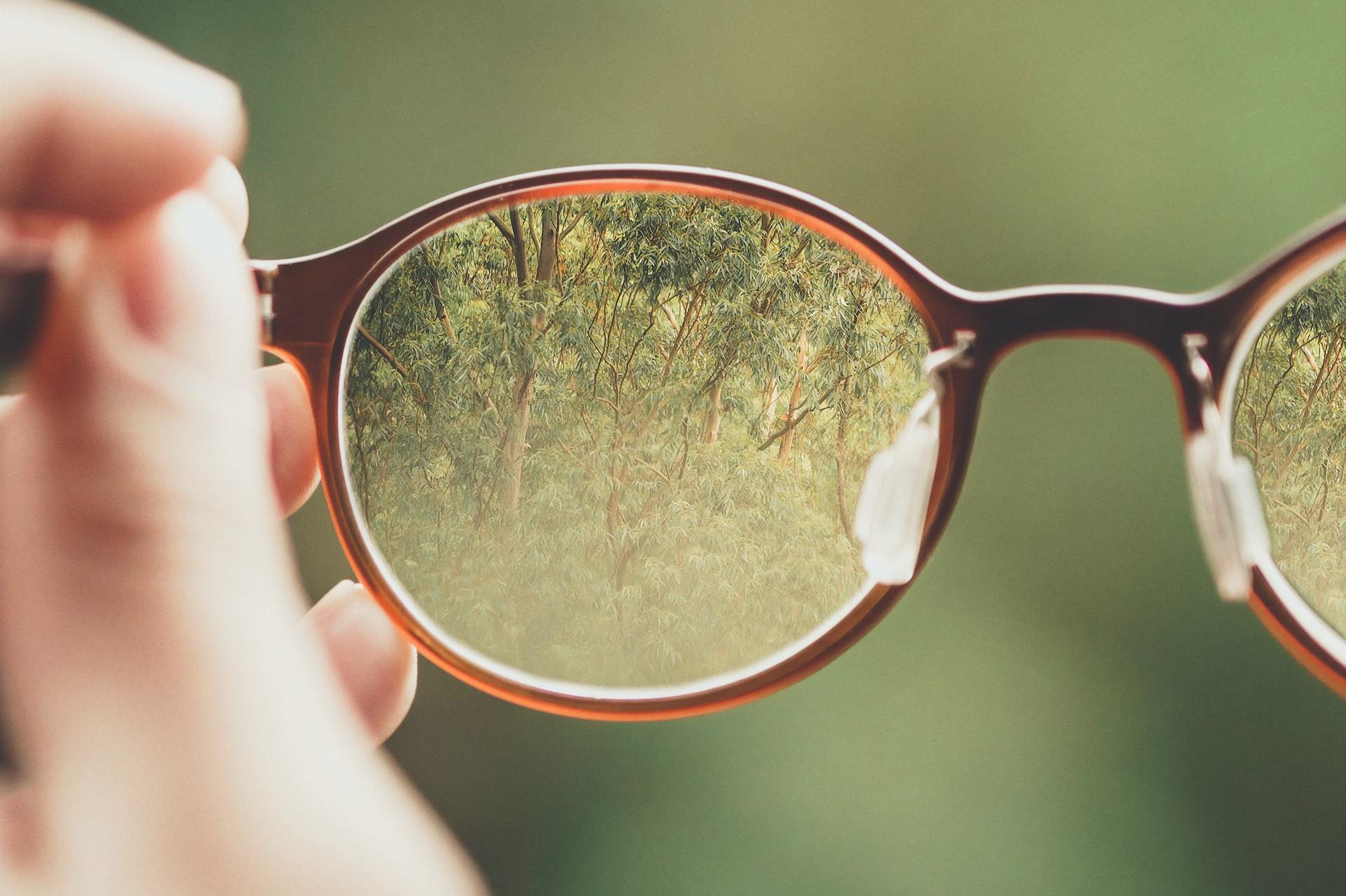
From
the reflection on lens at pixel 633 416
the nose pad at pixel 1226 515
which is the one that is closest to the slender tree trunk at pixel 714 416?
the reflection on lens at pixel 633 416

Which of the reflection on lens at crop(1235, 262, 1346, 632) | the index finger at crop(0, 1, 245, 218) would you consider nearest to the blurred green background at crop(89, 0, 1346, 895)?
the reflection on lens at crop(1235, 262, 1346, 632)

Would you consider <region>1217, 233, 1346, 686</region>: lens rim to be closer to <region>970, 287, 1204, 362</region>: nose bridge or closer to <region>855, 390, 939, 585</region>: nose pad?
<region>970, 287, 1204, 362</region>: nose bridge

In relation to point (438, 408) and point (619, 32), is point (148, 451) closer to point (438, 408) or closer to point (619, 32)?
point (438, 408)

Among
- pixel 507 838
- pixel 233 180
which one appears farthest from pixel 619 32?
pixel 507 838

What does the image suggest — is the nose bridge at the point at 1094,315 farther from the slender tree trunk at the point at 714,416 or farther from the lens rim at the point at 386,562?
the slender tree trunk at the point at 714,416

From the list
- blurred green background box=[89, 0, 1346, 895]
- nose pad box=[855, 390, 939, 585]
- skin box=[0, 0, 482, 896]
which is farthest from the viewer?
blurred green background box=[89, 0, 1346, 895]

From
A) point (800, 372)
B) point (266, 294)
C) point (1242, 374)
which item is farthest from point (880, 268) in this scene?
point (266, 294)
